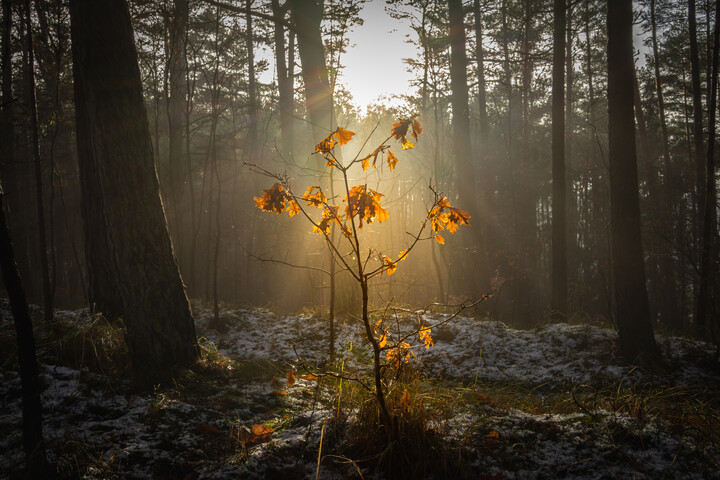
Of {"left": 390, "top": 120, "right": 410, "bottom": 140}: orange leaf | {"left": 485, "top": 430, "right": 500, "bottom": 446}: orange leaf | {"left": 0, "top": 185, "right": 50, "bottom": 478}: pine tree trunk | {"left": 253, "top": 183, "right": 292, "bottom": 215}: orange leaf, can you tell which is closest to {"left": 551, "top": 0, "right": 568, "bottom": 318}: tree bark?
{"left": 485, "top": 430, "right": 500, "bottom": 446}: orange leaf

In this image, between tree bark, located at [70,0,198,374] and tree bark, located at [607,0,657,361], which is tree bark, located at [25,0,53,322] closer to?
tree bark, located at [70,0,198,374]

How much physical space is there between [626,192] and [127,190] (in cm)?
585

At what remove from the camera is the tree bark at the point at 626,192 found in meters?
5.11

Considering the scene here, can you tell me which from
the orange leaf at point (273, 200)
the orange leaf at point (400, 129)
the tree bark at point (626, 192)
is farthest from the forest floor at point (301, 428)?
the orange leaf at point (400, 129)

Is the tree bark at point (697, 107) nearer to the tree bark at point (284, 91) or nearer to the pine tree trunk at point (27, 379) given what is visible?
the tree bark at point (284, 91)

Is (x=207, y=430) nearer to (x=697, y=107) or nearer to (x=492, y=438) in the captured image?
(x=492, y=438)

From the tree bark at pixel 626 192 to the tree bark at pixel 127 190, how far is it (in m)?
5.43

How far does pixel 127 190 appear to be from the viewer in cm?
352

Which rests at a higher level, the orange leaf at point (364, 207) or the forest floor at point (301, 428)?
the orange leaf at point (364, 207)

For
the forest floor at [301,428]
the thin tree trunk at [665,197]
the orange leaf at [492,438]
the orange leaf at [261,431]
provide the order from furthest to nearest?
the thin tree trunk at [665,197], the orange leaf at [261,431], the orange leaf at [492,438], the forest floor at [301,428]

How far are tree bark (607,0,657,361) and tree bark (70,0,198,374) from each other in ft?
17.8

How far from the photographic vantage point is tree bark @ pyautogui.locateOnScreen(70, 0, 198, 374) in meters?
3.48

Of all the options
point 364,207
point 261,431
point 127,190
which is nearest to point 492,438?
point 261,431

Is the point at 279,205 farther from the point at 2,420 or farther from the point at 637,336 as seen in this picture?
the point at 637,336
